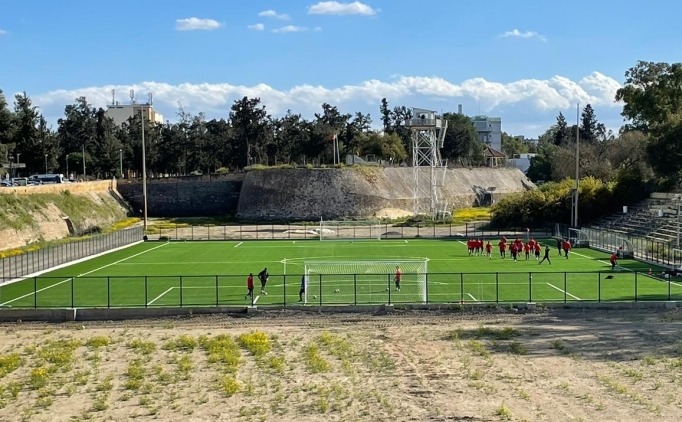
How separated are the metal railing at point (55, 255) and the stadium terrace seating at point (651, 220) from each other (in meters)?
41.0

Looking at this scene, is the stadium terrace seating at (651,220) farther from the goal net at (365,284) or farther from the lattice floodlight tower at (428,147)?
the goal net at (365,284)

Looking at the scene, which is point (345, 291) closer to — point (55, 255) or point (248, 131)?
point (55, 255)

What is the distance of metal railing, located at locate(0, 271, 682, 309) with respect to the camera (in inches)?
1412

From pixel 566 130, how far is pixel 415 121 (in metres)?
A: 86.8

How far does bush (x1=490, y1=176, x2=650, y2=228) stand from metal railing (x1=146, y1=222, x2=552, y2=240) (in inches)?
76.7

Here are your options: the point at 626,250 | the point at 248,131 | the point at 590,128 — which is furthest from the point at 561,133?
the point at 626,250

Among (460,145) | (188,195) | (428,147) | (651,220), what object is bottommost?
(651,220)

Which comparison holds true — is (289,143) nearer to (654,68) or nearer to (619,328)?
(654,68)

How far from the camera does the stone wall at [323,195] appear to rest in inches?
3757

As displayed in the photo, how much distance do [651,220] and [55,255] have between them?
1843 inches

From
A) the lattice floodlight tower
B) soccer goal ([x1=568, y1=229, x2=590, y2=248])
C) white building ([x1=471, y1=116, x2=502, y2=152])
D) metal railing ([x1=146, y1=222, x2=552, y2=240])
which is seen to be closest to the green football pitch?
soccer goal ([x1=568, y1=229, x2=590, y2=248])

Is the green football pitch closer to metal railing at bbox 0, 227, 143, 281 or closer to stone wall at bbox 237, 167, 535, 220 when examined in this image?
metal railing at bbox 0, 227, 143, 281

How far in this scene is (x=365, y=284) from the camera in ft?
134

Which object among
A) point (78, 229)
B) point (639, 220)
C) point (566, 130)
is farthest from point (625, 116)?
point (566, 130)
